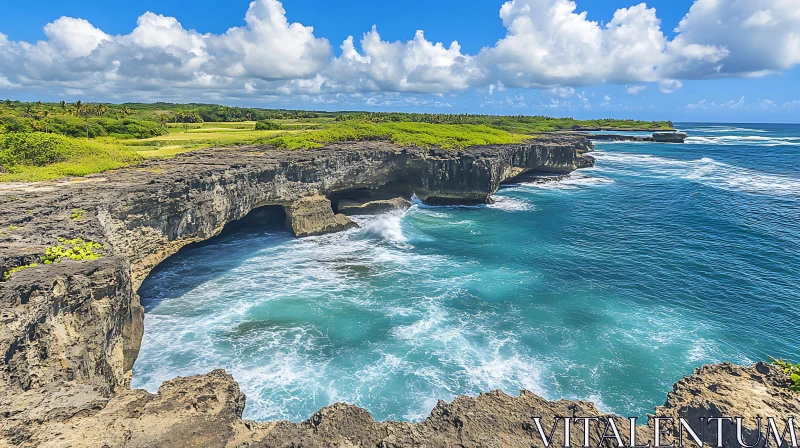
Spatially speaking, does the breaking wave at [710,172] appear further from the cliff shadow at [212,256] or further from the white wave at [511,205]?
the cliff shadow at [212,256]

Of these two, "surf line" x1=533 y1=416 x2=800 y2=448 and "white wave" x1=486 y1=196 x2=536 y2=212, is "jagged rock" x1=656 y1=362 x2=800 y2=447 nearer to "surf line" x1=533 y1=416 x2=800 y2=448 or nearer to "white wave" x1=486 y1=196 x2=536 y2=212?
"surf line" x1=533 y1=416 x2=800 y2=448

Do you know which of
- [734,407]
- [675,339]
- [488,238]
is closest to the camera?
[734,407]

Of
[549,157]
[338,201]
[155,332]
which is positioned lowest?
[155,332]

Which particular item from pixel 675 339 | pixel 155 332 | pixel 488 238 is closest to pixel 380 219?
pixel 488 238

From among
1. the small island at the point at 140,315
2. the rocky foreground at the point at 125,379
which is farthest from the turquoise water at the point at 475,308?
the rocky foreground at the point at 125,379

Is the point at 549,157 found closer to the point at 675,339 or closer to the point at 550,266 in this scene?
the point at 550,266

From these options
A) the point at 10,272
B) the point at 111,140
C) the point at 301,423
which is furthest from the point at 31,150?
the point at 301,423

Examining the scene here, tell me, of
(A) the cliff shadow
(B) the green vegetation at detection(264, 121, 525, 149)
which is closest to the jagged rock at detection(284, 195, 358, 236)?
(A) the cliff shadow
